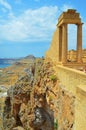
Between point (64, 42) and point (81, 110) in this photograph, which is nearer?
point (81, 110)

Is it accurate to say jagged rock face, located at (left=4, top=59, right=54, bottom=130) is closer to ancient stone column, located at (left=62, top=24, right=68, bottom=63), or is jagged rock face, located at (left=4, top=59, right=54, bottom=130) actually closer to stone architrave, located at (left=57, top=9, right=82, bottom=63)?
ancient stone column, located at (left=62, top=24, right=68, bottom=63)

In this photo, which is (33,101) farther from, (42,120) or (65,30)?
(65,30)

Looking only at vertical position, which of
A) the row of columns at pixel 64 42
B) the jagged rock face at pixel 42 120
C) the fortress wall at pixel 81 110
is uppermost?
the row of columns at pixel 64 42

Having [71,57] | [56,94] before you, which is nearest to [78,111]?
[56,94]

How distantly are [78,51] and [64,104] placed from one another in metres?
5.86

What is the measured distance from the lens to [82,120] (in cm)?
827

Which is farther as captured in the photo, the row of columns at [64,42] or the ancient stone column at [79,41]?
the ancient stone column at [79,41]

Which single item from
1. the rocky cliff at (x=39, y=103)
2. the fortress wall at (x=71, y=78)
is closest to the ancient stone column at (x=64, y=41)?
the fortress wall at (x=71, y=78)

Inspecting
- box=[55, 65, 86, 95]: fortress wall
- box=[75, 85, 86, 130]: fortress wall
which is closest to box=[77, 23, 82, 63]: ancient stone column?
box=[55, 65, 86, 95]: fortress wall

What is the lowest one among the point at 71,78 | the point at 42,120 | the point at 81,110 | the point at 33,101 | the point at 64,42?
the point at 42,120

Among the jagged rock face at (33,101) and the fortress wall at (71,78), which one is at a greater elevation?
the fortress wall at (71,78)

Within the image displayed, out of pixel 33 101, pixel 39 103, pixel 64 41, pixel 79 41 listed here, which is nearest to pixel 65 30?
pixel 64 41

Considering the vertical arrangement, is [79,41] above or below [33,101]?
above

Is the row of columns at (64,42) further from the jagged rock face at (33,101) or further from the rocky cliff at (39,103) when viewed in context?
the jagged rock face at (33,101)
